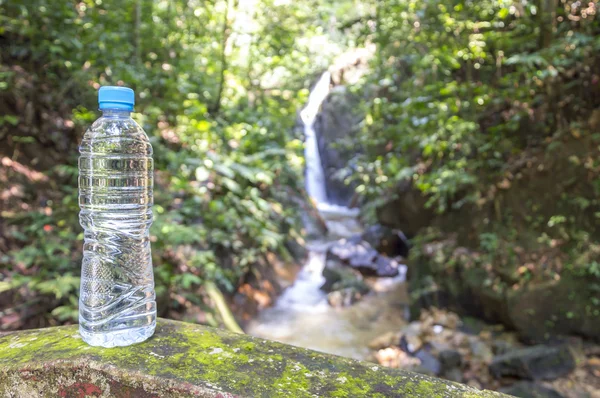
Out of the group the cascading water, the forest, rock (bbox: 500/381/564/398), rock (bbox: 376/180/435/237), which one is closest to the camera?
rock (bbox: 500/381/564/398)

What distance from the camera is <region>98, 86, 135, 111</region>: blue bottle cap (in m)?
1.25

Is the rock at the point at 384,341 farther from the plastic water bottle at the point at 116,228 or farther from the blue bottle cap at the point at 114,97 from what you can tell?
the blue bottle cap at the point at 114,97

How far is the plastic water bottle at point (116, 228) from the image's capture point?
52.9 inches

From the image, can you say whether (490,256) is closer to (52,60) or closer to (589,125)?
(589,125)

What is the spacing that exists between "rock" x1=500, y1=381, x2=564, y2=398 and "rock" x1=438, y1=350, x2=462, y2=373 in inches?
29.2

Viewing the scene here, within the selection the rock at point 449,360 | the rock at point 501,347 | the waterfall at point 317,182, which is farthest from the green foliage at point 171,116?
the waterfall at point 317,182

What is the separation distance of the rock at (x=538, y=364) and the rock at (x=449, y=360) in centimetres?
45

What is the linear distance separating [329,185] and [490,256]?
34.3 ft

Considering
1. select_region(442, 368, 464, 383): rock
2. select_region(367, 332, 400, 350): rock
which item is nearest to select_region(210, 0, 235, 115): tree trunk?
select_region(367, 332, 400, 350): rock

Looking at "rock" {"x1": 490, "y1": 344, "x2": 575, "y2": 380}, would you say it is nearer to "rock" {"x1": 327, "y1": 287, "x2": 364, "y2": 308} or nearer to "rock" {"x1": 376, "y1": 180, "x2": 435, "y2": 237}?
"rock" {"x1": 376, "y1": 180, "x2": 435, "y2": 237}

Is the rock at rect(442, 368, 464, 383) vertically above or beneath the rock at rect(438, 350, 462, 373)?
beneath

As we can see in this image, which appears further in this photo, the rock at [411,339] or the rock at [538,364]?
the rock at [411,339]

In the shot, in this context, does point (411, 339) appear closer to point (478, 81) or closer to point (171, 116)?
point (478, 81)

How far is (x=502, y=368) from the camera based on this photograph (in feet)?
14.6
